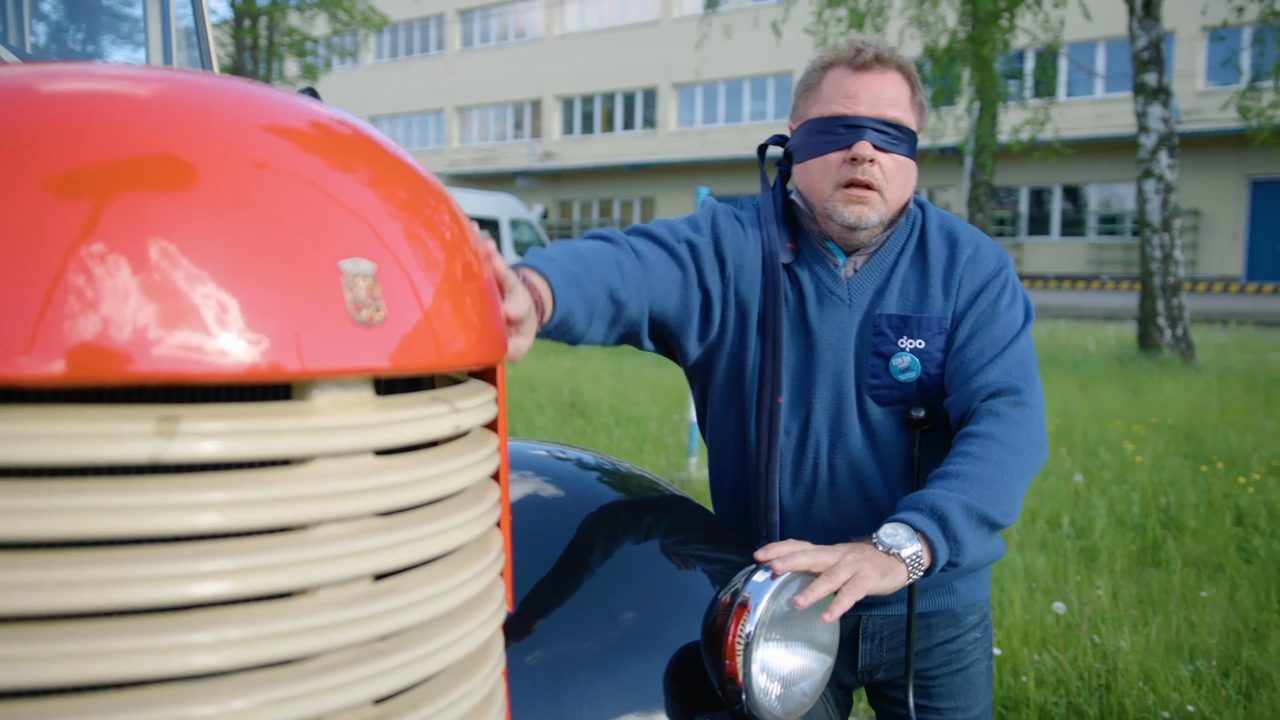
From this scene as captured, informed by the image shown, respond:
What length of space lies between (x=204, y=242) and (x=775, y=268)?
134cm

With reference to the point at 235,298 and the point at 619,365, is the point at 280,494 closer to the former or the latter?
the point at 235,298

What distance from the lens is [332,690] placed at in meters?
0.92

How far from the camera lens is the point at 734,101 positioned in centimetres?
3112

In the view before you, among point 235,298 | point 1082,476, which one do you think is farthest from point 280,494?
point 1082,476

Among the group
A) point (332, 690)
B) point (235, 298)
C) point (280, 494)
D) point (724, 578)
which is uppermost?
point (235, 298)

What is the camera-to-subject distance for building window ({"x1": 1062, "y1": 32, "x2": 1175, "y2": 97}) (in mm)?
25250

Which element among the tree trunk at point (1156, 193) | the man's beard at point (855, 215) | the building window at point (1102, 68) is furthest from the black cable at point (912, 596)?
the building window at point (1102, 68)

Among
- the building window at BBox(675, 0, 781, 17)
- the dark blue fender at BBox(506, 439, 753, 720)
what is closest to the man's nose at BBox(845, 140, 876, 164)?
the dark blue fender at BBox(506, 439, 753, 720)

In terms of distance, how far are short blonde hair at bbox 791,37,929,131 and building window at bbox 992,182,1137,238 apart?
26.5 m

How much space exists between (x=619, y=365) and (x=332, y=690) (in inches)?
361

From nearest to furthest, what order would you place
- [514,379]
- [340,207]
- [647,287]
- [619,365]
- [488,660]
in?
1. [340,207]
2. [488,660]
3. [647,287]
4. [514,379]
5. [619,365]

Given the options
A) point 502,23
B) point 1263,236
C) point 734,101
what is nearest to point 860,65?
point 1263,236

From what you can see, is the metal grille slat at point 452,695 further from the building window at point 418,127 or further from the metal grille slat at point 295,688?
the building window at point 418,127

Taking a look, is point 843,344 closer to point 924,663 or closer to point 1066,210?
point 924,663
